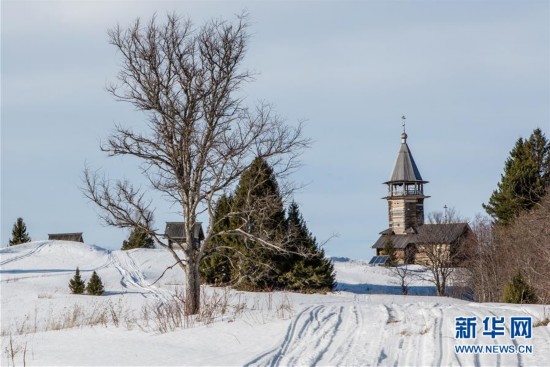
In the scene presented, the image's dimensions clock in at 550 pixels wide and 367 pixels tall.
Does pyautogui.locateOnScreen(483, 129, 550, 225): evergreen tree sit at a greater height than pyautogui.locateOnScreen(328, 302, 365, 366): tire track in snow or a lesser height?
greater

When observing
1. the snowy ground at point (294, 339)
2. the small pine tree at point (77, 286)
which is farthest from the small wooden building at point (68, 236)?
the snowy ground at point (294, 339)

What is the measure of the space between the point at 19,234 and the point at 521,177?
44.3 metres

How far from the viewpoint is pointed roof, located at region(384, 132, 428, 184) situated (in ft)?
245

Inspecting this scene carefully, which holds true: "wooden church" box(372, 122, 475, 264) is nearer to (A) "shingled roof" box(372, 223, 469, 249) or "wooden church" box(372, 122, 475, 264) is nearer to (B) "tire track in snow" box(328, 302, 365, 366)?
(A) "shingled roof" box(372, 223, 469, 249)

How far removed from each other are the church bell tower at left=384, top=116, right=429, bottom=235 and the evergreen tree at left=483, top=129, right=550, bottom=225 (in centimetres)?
2653

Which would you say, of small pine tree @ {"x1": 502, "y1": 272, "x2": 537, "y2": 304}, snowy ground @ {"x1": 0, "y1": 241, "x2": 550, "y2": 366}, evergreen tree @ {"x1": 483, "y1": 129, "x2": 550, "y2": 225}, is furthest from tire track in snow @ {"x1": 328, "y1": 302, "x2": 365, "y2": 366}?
evergreen tree @ {"x1": 483, "y1": 129, "x2": 550, "y2": 225}

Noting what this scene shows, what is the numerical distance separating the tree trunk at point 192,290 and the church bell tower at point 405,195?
187ft

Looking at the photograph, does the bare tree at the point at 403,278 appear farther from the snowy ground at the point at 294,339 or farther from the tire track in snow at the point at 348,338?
the tire track in snow at the point at 348,338

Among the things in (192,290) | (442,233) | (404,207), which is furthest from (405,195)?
(192,290)

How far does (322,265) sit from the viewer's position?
37.7 metres

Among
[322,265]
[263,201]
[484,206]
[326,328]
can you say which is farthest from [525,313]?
[484,206]

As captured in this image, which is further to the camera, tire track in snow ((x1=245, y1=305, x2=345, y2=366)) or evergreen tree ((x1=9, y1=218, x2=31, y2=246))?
evergreen tree ((x1=9, y1=218, x2=31, y2=246))

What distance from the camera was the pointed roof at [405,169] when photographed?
74.6 metres

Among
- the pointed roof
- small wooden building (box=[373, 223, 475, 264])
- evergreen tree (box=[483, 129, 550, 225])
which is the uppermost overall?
the pointed roof
